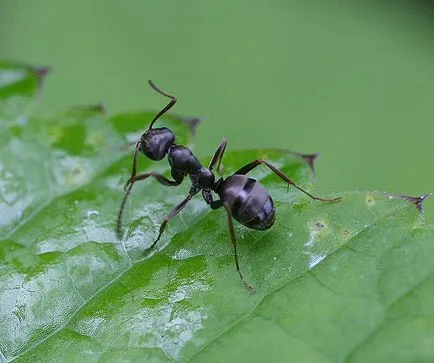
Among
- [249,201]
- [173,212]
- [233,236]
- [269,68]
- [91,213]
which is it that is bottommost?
[269,68]

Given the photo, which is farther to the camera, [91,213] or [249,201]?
[91,213]

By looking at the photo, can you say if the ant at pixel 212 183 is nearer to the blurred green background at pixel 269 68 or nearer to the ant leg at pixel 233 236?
the ant leg at pixel 233 236

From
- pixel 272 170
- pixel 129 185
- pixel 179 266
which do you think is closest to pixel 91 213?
pixel 129 185

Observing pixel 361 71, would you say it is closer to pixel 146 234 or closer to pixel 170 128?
pixel 170 128

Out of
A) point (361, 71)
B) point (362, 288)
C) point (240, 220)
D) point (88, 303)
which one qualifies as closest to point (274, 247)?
point (240, 220)

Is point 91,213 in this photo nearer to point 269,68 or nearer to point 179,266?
point 179,266
